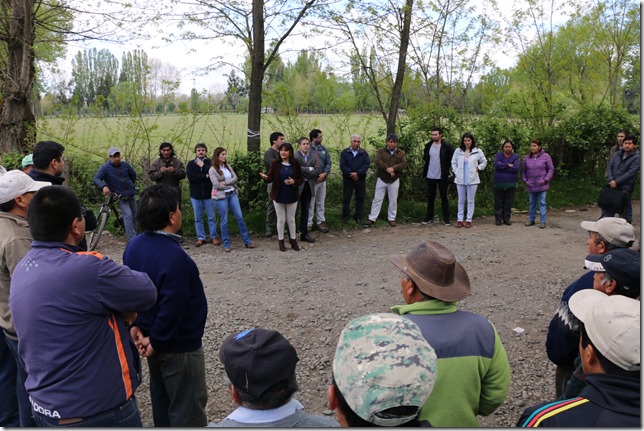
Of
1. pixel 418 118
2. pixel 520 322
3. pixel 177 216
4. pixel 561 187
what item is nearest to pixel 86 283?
pixel 177 216

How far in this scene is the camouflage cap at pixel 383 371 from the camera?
1.60 m

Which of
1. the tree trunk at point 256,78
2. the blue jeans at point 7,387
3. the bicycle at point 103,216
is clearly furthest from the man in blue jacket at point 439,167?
the blue jeans at point 7,387

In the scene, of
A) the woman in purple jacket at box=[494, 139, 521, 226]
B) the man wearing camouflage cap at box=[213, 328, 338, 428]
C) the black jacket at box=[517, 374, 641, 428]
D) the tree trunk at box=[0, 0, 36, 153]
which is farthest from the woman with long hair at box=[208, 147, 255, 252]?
the black jacket at box=[517, 374, 641, 428]

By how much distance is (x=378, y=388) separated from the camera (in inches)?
63.1

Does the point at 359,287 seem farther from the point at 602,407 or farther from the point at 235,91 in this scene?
the point at 235,91

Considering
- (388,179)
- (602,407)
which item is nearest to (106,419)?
(602,407)

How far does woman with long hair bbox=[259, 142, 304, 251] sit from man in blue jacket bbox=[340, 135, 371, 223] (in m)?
1.81

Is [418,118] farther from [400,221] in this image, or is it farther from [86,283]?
[86,283]

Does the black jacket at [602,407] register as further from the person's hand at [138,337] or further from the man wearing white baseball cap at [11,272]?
the man wearing white baseball cap at [11,272]

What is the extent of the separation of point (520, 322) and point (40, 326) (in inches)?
191

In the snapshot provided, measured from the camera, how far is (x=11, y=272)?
319 cm

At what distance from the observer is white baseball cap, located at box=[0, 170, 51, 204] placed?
130 inches

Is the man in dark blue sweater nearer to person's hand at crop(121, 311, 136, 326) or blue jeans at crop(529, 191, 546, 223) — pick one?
person's hand at crop(121, 311, 136, 326)

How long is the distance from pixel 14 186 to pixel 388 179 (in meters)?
7.79
